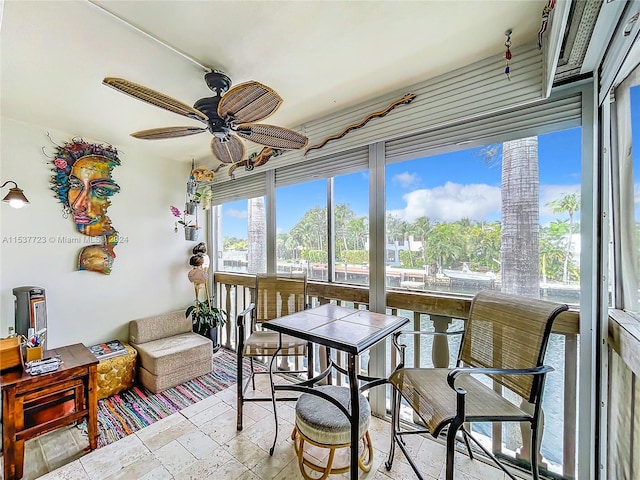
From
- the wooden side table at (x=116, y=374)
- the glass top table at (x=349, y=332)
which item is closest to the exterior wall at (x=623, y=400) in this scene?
the glass top table at (x=349, y=332)

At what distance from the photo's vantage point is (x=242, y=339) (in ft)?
7.48

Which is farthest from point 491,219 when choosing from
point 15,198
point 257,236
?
point 15,198

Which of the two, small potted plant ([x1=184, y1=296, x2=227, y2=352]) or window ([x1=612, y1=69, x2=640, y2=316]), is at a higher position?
window ([x1=612, y1=69, x2=640, y2=316])

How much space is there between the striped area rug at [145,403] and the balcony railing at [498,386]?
130 centimetres

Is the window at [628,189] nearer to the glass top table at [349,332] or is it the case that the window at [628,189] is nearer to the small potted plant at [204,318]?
the glass top table at [349,332]

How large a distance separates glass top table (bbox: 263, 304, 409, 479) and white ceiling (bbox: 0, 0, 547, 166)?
5.58 ft

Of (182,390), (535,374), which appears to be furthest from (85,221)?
(535,374)

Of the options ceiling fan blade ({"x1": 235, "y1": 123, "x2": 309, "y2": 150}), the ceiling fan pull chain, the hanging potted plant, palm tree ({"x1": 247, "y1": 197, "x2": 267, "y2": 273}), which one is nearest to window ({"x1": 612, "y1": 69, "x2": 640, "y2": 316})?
the ceiling fan pull chain

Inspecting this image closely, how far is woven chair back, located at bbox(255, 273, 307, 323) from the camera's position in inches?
106

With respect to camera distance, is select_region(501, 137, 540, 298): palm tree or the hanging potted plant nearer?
select_region(501, 137, 540, 298): palm tree

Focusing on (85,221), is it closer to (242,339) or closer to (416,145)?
(242,339)

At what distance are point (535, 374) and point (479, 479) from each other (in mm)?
892

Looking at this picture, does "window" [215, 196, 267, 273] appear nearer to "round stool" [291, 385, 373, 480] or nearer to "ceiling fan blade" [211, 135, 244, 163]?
"ceiling fan blade" [211, 135, 244, 163]

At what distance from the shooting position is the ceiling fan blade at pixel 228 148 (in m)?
2.03
